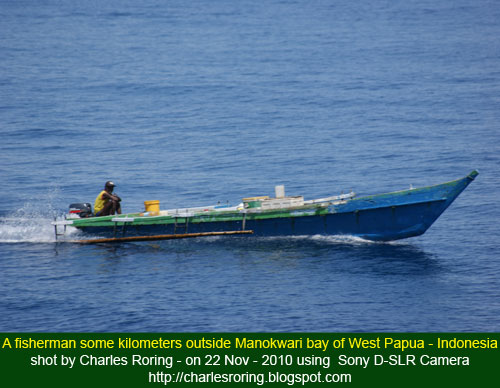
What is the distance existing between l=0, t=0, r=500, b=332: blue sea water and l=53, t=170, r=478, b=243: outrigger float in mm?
646

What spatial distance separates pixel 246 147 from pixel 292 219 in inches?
1006

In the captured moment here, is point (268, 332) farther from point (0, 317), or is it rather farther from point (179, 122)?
point (179, 122)

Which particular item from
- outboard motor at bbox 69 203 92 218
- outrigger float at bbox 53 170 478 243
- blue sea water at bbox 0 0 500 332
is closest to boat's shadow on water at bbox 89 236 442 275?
blue sea water at bbox 0 0 500 332

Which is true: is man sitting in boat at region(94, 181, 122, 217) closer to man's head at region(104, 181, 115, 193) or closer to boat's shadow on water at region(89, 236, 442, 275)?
man's head at region(104, 181, 115, 193)

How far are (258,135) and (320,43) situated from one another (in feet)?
144

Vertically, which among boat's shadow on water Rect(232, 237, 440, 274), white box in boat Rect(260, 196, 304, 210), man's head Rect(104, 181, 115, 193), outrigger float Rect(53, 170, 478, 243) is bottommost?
boat's shadow on water Rect(232, 237, 440, 274)

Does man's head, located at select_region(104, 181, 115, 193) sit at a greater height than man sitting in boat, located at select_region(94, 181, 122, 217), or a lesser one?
greater

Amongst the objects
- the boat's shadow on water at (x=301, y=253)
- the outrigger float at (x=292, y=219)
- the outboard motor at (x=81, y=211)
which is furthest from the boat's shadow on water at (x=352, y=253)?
the outboard motor at (x=81, y=211)

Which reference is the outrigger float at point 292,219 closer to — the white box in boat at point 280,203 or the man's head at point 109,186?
the white box in boat at point 280,203

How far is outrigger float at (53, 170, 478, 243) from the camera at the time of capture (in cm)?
3747

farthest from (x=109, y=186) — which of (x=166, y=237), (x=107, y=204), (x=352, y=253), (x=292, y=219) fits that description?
(x=352, y=253)

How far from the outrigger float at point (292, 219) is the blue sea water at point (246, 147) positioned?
2.12 ft

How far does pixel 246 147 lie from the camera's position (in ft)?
208

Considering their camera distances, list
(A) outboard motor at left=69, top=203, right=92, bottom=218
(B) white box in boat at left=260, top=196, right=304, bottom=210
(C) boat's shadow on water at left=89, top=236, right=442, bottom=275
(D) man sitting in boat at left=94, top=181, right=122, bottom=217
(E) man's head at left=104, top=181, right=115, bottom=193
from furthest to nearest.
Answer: (A) outboard motor at left=69, top=203, right=92, bottom=218 < (D) man sitting in boat at left=94, top=181, right=122, bottom=217 < (E) man's head at left=104, top=181, right=115, bottom=193 < (B) white box in boat at left=260, top=196, right=304, bottom=210 < (C) boat's shadow on water at left=89, top=236, right=442, bottom=275
